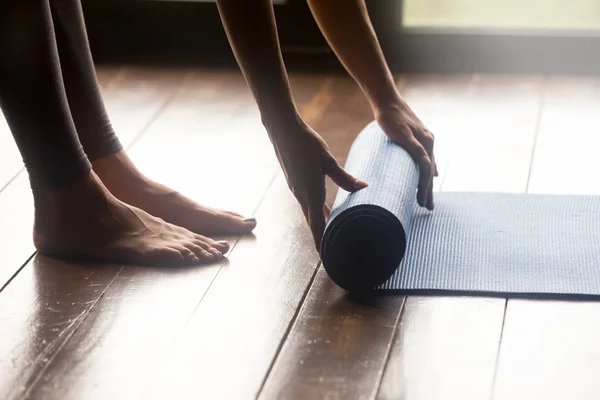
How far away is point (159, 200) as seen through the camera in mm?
2182

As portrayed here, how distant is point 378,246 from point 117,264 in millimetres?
526

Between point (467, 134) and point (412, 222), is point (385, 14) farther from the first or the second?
point (412, 222)

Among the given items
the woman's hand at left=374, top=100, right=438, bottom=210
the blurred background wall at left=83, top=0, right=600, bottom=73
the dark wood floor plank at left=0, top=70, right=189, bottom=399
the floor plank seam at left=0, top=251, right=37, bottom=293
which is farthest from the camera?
the blurred background wall at left=83, top=0, right=600, bottom=73

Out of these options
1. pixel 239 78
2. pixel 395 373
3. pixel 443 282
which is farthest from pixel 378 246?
pixel 239 78

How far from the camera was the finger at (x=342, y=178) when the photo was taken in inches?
73.2

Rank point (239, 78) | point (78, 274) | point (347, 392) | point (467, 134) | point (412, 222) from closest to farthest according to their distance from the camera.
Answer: point (347, 392), point (78, 274), point (412, 222), point (467, 134), point (239, 78)

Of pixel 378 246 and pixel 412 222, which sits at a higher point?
pixel 378 246

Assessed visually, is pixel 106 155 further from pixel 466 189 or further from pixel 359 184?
pixel 466 189

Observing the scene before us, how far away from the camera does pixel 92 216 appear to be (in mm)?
2020

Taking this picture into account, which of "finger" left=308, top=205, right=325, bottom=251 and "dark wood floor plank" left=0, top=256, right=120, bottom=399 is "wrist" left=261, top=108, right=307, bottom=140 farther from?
"dark wood floor plank" left=0, top=256, right=120, bottom=399

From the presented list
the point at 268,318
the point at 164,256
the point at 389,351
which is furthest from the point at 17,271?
the point at 389,351

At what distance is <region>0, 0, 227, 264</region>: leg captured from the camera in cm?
188

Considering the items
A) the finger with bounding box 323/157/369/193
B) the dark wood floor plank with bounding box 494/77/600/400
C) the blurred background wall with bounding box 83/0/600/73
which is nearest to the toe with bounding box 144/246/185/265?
the finger with bounding box 323/157/369/193

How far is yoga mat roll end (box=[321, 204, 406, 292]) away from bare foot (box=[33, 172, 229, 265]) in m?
0.30
